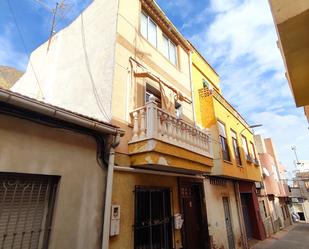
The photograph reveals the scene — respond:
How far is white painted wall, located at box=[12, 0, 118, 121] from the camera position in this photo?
6.23 meters

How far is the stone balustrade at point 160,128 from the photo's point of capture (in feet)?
17.8

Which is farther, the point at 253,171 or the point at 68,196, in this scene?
the point at 253,171

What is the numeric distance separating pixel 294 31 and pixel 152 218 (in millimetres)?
5505

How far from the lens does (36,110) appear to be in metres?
3.51

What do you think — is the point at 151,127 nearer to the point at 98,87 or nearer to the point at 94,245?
the point at 98,87

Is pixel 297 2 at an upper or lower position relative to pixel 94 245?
upper

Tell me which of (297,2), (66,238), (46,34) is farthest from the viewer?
(46,34)

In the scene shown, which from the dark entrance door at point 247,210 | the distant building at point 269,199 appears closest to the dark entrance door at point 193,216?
the dark entrance door at point 247,210

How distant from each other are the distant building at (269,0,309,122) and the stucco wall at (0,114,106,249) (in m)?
4.10

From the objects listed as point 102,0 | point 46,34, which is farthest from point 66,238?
point 46,34

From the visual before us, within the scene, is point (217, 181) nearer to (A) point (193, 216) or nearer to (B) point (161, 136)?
(A) point (193, 216)

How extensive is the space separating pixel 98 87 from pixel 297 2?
5121 millimetres

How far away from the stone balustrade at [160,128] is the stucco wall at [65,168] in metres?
1.45

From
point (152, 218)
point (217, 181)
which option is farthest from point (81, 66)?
point (217, 181)
